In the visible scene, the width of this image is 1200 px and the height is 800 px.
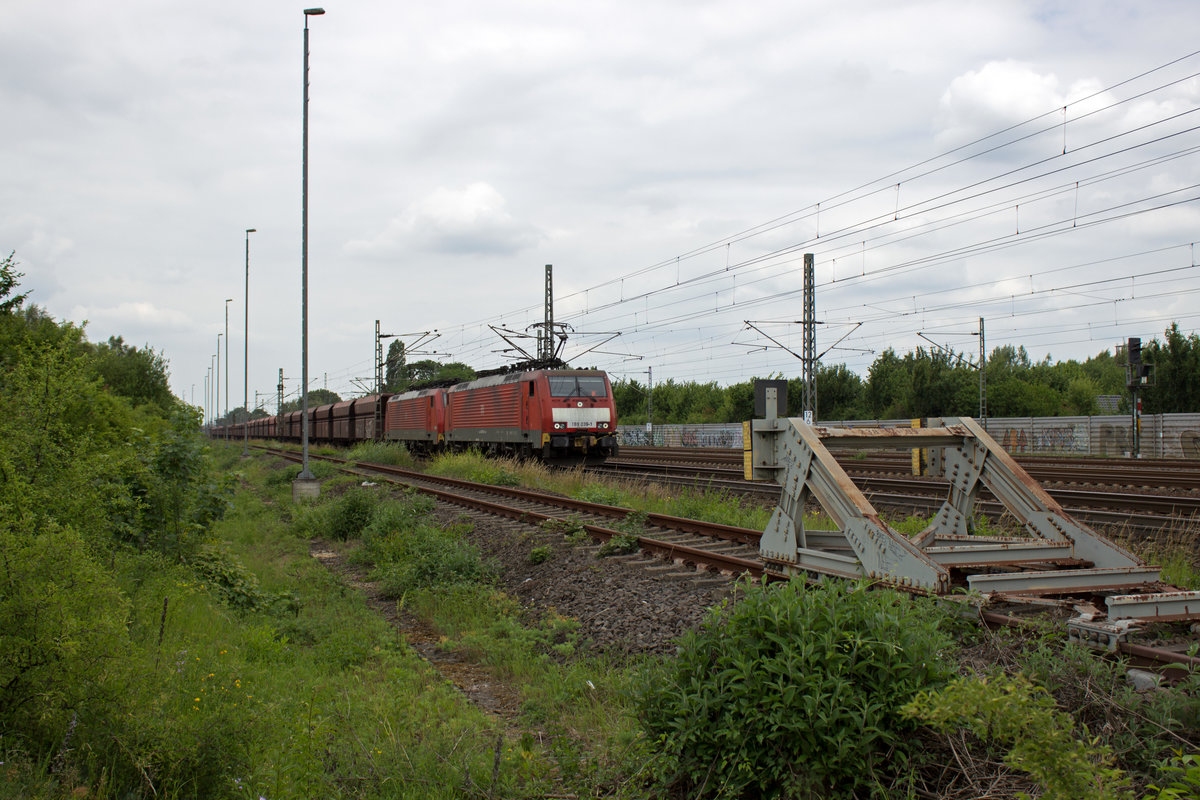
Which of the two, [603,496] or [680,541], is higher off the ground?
[603,496]

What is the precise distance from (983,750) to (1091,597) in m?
2.37

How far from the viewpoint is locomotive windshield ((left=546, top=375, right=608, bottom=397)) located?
2122cm

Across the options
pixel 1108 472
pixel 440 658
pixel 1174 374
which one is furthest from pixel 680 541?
pixel 1174 374

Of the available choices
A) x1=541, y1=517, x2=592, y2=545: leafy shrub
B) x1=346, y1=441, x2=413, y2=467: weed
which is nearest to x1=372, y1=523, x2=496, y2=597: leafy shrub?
x1=541, y1=517, x2=592, y2=545: leafy shrub

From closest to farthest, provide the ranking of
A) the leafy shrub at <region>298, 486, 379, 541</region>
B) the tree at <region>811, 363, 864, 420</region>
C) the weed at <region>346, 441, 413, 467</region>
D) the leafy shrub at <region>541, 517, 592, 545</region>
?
1. the leafy shrub at <region>541, 517, 592, 545</region>
2. the leafy shrub at <region>298, 486, 379, 541</region>
3. the weed at <region>346, 441, 413, 467</region>
4. the tree at <region>811, 363, 864, 420</region>

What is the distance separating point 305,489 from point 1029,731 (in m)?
16.9

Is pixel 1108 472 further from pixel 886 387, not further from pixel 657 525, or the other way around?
pixel 886 387

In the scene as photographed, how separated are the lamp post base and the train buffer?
13384mm

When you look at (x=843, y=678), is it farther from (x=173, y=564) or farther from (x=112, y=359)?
(x=112, y=359)

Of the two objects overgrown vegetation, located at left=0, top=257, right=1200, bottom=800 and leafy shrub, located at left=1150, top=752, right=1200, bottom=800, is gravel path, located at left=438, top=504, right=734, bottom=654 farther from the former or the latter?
leafy shrub, located at left=1150, top=752, right=1200, bottom=800

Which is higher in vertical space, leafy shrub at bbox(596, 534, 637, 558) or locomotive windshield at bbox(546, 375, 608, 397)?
locomotive windshield at bbox(546, 375, 608, 397)

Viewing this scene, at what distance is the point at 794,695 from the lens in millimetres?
3158

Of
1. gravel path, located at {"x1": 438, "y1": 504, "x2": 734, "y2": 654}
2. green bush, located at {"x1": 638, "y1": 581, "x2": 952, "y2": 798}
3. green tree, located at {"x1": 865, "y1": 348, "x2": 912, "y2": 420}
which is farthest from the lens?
green tree, located at {"x1": 865, "y1": 348, "x2": 912, "y2": 420}

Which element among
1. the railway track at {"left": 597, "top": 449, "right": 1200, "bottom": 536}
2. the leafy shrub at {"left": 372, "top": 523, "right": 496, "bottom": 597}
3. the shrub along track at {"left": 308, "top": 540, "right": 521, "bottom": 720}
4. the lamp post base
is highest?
the railway track at {"left": 597, "top": 449, "right": 1200, "bottom": 536}
